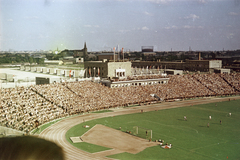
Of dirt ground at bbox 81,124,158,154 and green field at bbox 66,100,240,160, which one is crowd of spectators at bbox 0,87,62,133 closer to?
green field at bbox 66,100,240,160

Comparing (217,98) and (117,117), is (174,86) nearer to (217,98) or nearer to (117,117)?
(217,98)

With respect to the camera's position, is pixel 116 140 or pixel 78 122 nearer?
pixel 116 140

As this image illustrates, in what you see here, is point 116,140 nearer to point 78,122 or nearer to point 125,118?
point 78,122

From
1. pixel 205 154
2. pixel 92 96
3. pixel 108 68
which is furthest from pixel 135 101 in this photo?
pixel 205 154

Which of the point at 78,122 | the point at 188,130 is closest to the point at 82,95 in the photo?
the point at 78,122

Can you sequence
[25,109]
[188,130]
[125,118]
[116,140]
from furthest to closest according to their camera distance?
[125,118], [25,109], [188,130], [116,140]

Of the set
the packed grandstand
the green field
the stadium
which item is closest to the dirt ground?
the stadium

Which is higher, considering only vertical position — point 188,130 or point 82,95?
point 82,95
